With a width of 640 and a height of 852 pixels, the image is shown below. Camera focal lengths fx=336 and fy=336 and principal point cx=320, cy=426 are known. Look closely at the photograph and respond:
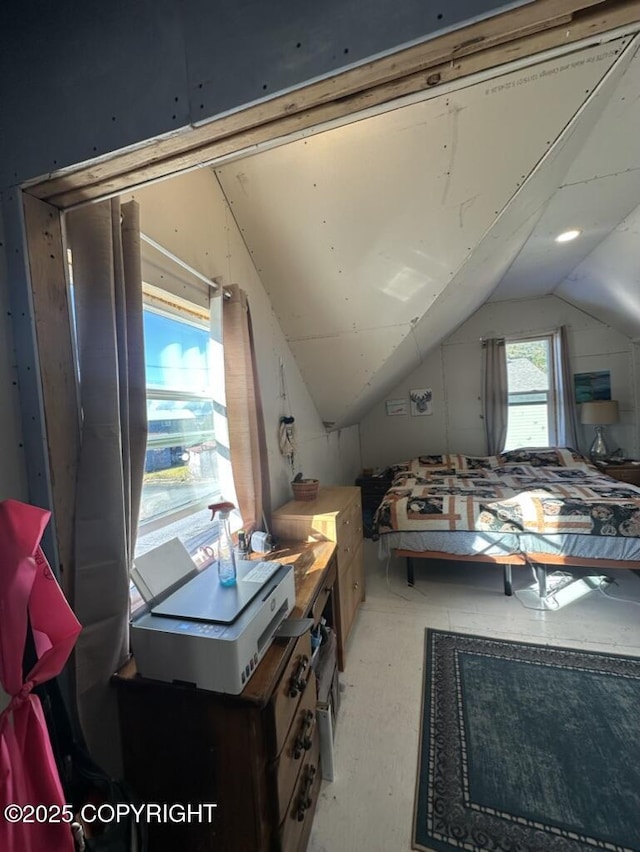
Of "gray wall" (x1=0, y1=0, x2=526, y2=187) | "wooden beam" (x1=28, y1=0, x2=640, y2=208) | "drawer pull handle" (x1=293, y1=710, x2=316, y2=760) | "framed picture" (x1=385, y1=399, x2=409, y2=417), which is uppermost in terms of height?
"gray wall" (x1=0, y1=0, x2=526, y2=187)

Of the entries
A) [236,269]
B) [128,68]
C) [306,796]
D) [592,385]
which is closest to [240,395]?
[236,269]

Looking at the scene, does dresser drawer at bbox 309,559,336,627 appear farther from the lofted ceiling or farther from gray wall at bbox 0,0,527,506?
the lofted ceiling

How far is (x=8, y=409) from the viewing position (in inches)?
30.6

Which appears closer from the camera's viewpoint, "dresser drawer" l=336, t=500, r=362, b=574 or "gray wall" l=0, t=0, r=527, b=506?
"gray wall" l=0, t=0, r=527, b=506

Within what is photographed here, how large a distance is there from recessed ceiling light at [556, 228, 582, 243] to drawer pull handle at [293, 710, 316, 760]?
3628 mm

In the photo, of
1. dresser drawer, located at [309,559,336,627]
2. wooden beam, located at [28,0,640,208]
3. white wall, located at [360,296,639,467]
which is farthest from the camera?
white wall, located at [360,296,639,467]

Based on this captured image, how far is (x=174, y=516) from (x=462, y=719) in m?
1.61

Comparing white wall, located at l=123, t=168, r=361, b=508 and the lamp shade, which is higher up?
white wall, located at l=123, t=168, r=361, b=508

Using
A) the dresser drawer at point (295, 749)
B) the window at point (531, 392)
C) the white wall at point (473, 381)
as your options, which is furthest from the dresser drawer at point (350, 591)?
the window at point (531, 392)

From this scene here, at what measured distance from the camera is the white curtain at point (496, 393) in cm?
440

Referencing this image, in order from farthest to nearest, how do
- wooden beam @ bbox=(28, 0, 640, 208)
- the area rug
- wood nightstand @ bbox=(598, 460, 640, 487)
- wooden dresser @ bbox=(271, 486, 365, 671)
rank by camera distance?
1. wood nightstand @ bbox=(598, 460, 640, 487)
2. wooden dresser @ bbox=(271, 486, 365, 671)
3. the area rug
4. wooden beam @ bbox=(28, 0, 640, 208)

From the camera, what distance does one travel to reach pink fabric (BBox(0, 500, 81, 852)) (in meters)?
0.55

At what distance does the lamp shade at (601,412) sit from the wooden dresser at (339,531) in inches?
135

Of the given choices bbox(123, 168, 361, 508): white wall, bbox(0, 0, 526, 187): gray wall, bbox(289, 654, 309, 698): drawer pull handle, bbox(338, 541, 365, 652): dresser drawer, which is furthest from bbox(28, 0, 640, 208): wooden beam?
bbox(338, 541, 365, 652): dresser drawer
